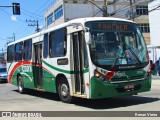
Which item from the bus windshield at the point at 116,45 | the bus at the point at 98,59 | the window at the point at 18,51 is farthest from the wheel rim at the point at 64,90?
the window at the point at 18,51

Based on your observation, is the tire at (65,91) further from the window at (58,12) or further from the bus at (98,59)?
the window at (58,12)

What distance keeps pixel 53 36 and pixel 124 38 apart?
350cm

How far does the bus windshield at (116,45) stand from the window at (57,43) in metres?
1.82

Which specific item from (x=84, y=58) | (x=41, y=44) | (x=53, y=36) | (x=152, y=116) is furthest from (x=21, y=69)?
(x=152, y=116)

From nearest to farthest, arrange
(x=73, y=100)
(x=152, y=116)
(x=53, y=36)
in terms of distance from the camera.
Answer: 1. (x=152, y=116)
2. (x=73, y=100)
3. (x=53, y=36)

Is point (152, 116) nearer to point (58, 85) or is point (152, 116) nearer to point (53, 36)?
point (58, 85)

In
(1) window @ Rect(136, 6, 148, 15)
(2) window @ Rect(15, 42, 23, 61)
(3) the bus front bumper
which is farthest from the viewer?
(1) window @ Rect(136, 6, 148, 15)

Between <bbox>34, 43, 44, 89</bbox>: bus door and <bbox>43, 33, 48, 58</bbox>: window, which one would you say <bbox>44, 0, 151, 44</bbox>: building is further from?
<bbox>43, 33, 48, 58</bbox>: window

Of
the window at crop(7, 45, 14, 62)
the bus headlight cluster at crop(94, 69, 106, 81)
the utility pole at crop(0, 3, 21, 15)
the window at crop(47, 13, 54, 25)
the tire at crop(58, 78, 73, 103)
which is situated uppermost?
the window at crop(47, 13, 54, 25)

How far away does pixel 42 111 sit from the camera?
1191 cm

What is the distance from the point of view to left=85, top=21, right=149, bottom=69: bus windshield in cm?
1160

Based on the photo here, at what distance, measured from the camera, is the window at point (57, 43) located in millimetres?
13508

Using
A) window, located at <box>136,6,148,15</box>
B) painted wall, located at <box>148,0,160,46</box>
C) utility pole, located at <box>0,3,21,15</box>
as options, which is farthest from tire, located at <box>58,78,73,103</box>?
window, located at <box>136,6,148,15</box>

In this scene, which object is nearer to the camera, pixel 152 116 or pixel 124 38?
pixel 152 116
